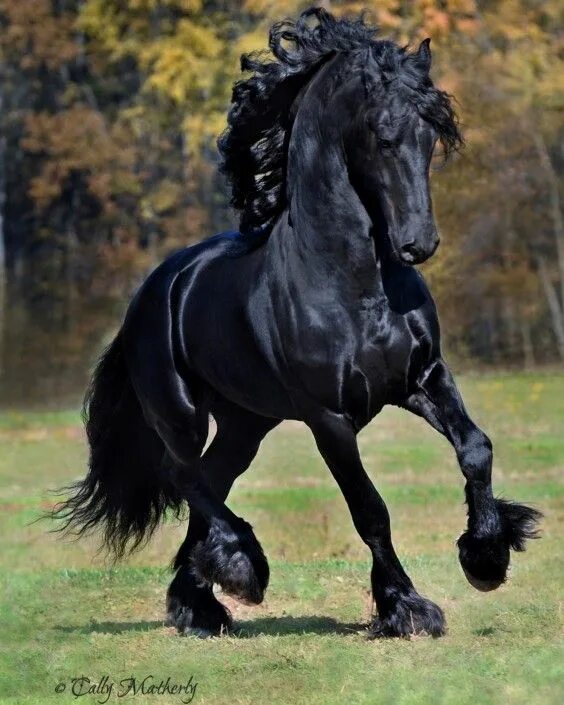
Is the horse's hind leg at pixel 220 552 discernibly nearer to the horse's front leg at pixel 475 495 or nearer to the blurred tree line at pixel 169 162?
the horse's front leg at pixel 475 495

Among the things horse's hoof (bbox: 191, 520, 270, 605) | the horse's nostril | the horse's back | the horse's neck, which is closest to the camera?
the horse's nostril

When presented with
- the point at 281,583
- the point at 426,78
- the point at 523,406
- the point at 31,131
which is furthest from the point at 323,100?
the point at 31,131

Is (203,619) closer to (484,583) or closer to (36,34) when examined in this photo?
(484,583)

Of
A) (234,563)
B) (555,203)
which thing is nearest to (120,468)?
(234,563)

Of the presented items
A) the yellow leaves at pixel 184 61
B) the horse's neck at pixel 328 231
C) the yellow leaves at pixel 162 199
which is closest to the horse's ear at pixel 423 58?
the horse's neck at pixel 328 231

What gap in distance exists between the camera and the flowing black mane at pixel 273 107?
7.35 meters

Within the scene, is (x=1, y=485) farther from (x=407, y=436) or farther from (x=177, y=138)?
(x=177, y=138)

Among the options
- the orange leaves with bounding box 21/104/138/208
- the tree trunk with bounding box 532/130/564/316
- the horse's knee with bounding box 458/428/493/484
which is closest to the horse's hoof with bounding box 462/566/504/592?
the horse's knee with bounding box 458/428/493/484

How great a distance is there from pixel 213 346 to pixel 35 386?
28120mm

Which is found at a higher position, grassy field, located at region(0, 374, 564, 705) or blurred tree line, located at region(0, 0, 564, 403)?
blurred tree line, located at region(0, 0, 564, 403)

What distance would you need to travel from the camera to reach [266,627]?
8172mm

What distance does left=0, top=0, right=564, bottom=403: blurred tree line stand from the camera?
109ft

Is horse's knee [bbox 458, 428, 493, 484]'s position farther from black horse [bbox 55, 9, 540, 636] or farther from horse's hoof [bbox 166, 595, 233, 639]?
horse's hoof [bbox 166, 595, 233, 639]

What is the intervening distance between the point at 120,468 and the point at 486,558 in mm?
2968
